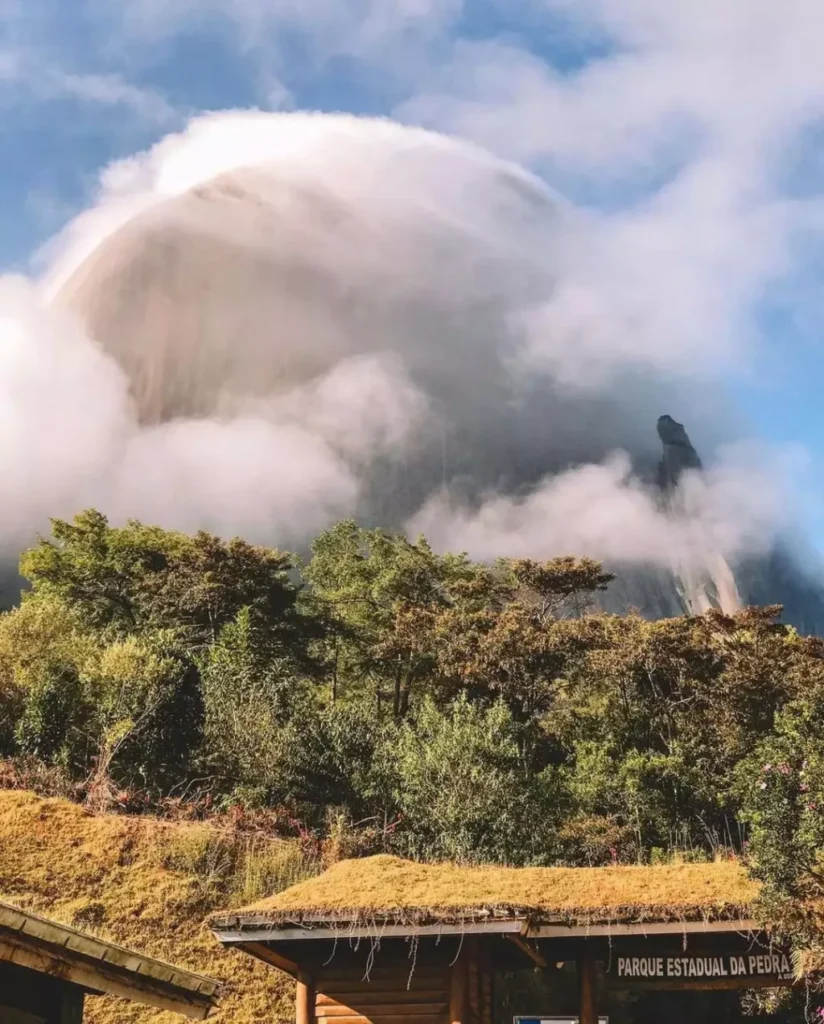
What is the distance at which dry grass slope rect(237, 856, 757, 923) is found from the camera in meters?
11.5

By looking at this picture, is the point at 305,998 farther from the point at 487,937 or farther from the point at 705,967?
the point at 705,967

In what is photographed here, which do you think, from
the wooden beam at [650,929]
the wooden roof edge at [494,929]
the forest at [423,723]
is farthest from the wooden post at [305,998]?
the forest at [423,723]

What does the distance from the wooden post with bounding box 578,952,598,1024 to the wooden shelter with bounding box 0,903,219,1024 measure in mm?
6028

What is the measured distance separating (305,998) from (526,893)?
2.90m

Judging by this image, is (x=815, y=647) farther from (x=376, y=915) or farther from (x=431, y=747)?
(x=376, y=915)

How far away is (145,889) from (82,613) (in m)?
22.7

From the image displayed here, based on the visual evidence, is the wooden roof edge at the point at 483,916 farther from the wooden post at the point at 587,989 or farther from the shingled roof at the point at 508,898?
the wooden post at the point at 587,989

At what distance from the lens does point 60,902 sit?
2117 centimetres

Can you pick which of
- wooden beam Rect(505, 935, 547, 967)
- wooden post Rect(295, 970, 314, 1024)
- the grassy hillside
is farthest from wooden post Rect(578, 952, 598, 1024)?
the grassy hillside

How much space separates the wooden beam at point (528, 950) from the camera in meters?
11.6

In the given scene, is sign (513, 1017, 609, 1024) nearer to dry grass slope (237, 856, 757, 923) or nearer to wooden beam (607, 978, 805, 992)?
wooden beam (607, 978, 805, 992)

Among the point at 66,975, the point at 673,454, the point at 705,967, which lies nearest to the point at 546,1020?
the point at 705,967

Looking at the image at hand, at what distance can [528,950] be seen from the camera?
1189cm

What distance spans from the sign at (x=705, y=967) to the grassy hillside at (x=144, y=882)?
363 inches
